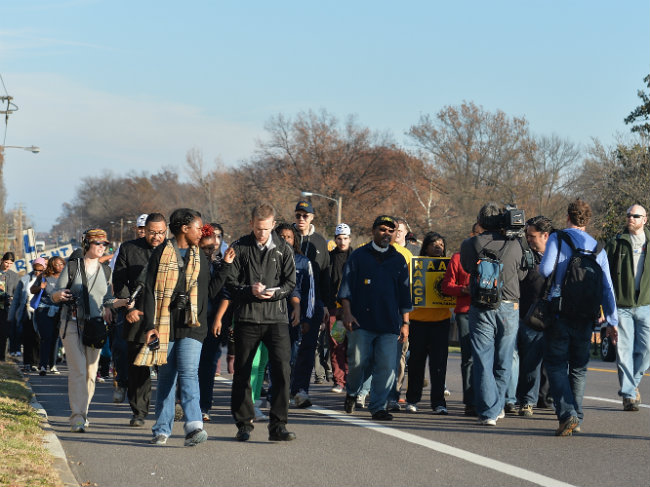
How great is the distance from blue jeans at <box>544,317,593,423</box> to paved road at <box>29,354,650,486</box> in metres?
0.32

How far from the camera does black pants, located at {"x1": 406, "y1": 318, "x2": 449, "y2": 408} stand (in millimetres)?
10531

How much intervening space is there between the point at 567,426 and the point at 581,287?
1.19m

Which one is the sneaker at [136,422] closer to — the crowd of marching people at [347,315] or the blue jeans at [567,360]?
the crowd of marching people at [347,315]

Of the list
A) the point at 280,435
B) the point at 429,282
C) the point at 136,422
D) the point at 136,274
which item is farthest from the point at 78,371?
the point at 429,282

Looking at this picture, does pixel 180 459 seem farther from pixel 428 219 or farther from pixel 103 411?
pixel 428 219

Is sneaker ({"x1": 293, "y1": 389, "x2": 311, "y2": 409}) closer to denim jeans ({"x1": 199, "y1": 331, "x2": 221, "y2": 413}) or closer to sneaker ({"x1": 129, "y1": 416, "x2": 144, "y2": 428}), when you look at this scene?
denim jeans ({"x1": 199, "y1": 331, "x2": 221, "y2": 413})

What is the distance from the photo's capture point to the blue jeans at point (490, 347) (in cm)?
934

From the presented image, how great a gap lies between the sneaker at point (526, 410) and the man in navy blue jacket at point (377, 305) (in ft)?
4.53

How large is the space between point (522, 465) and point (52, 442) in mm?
3601

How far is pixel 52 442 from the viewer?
8.06 m

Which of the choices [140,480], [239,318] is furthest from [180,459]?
[239,318]

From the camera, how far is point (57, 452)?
25.1ft

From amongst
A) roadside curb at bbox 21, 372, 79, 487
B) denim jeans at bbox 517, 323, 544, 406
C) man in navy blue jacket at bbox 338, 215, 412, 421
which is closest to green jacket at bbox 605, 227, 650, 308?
denim jeans at bbox 517, 323, 544, 406

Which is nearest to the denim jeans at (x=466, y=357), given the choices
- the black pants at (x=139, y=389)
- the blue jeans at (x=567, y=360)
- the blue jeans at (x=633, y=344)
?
the blue jeans at (x=567, y=360)
